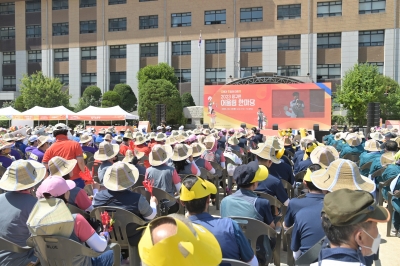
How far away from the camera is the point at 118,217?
475 cm

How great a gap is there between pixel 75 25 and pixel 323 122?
33503mm

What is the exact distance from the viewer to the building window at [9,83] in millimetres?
52750

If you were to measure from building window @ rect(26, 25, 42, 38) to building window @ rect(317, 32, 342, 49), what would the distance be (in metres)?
34.6

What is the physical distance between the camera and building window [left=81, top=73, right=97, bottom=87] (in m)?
49.7

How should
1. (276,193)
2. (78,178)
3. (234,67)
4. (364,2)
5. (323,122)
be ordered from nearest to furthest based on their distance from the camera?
(276,193) < (78,178) < (323,122) < (364,2) < (234,67)

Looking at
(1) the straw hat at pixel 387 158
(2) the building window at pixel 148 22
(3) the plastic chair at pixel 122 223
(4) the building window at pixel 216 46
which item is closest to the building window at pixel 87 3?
(2) the building window at pixel 148 22

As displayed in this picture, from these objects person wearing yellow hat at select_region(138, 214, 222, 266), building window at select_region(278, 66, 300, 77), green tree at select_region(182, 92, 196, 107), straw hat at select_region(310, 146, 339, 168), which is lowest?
straw hat at select_region(310, 146, 339, 168)

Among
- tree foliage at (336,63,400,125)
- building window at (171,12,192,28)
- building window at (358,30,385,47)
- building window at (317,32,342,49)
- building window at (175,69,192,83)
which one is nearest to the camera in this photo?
tree foliage at (336,63,400,125)

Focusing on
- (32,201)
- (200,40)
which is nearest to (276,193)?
(32,201)

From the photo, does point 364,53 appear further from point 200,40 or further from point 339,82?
point 200,40

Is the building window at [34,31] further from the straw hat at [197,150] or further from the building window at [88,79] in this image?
the straw hat at [197,150]

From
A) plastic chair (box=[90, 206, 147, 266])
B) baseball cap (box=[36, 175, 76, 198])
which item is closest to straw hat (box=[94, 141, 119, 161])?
plastic chair (box=[90, 206, 147, 266])

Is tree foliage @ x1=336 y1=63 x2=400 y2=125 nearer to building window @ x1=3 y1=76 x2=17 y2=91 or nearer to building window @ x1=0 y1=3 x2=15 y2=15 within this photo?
building window @ x1=3 y1=76 x2=17 y2=91

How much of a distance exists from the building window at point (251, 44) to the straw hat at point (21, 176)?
4106cm
